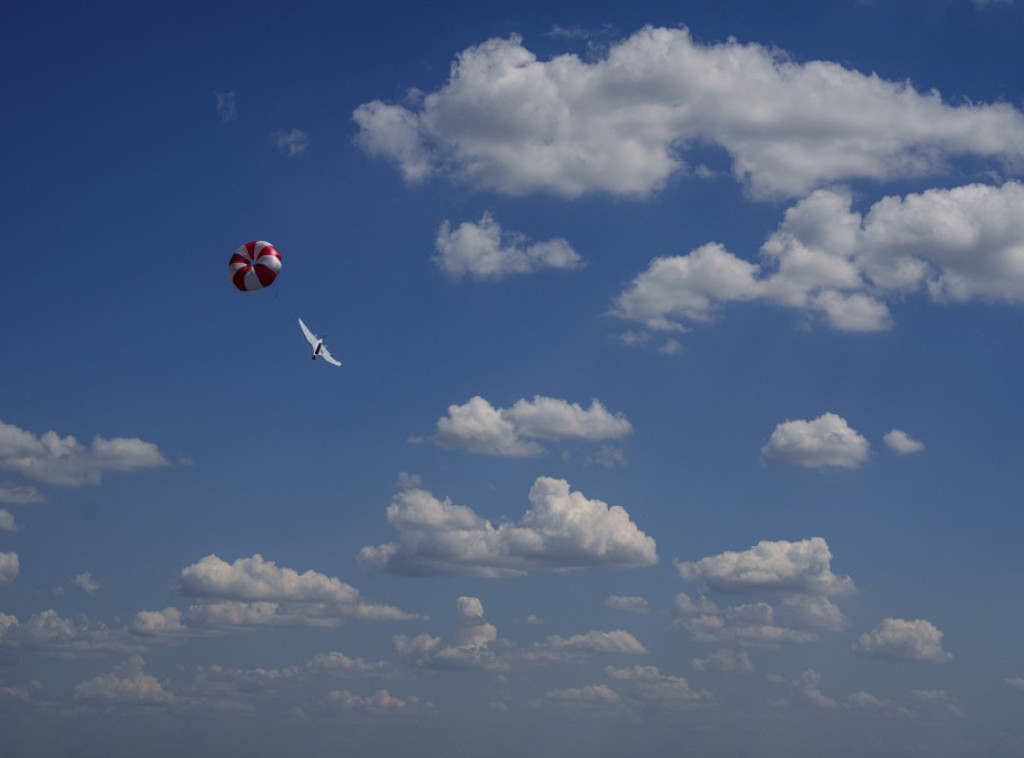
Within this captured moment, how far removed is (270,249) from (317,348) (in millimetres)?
14124

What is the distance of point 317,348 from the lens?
198500mm

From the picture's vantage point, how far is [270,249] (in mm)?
193250

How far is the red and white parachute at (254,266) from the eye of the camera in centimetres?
19288

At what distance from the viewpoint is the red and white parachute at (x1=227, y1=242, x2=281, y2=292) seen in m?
193

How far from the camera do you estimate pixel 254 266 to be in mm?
193000
